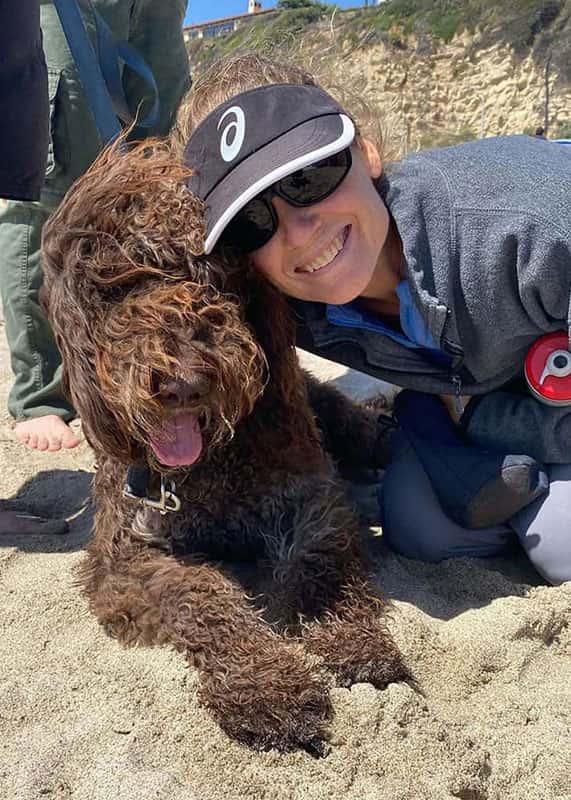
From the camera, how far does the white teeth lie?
7.86 ft

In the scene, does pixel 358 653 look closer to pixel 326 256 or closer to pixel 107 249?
pixel 326 256

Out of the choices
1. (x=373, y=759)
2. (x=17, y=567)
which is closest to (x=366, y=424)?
(x=17, y=567)

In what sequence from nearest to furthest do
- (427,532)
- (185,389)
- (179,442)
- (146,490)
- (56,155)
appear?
1. (185,389)
2. (179,442)
3. (146,490)
4. (427,532)
5. (56,155)

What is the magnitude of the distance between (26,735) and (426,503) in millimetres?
1716

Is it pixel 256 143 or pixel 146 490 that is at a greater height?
pixel 256 143

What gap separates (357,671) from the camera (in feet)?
7.41

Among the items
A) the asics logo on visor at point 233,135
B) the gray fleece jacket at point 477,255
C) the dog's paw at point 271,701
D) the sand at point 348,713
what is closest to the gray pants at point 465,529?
the sand at point 348,713

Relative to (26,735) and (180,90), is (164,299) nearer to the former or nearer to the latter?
(26,735)

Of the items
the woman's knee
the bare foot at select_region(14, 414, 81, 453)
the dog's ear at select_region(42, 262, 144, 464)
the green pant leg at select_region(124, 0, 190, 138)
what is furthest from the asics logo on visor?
the bare foot at select_region(14, 414, 81, 453)

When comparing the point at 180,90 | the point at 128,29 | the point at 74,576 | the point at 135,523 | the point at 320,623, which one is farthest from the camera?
the point at 180,90

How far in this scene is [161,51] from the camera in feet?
14.4

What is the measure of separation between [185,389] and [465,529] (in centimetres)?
151

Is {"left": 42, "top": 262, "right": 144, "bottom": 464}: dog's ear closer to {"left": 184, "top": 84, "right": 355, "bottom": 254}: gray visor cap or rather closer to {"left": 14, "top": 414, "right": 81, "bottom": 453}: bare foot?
{"left": 184, "top": 84, "right": 355, "bottom": 254}: gray visor cap

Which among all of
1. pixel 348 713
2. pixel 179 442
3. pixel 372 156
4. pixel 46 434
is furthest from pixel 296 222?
pixel 46 434
